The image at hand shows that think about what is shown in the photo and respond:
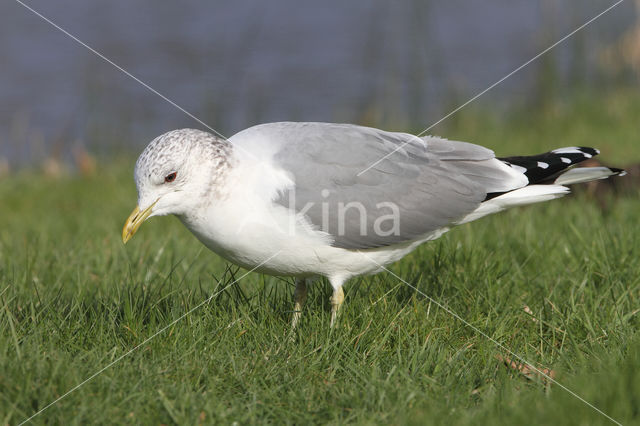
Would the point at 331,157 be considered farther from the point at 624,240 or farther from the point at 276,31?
the point at 276,31

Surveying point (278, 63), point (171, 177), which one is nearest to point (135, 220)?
point (171, 177)

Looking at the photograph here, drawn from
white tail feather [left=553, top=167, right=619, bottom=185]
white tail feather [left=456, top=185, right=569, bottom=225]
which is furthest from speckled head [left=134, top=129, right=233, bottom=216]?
white tail feather [left=553, top=167, right=619, bottom=185]

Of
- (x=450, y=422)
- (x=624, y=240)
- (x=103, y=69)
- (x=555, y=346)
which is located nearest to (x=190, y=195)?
(x=450, y=422)

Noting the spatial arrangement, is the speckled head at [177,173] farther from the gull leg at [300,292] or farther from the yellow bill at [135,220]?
the gull leg at [300,292]

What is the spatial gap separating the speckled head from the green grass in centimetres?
53

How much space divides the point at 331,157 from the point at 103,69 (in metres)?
7.71

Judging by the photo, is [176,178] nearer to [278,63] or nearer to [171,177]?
[171,177]

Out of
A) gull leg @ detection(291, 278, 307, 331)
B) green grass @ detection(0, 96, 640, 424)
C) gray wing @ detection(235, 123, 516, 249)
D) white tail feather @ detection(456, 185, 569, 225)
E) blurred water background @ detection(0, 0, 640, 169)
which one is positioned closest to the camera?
green grass @ detection(0, 96, 640, 424)

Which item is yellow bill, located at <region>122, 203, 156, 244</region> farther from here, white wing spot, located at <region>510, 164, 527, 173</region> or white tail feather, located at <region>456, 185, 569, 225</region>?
white wing spot, located at <region>510, 164, 527, 173</region>

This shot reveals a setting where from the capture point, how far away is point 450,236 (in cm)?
497

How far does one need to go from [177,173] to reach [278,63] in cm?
961

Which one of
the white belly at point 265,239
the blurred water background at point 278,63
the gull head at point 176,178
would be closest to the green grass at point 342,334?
the white belly at point 265,239

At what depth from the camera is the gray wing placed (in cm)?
351

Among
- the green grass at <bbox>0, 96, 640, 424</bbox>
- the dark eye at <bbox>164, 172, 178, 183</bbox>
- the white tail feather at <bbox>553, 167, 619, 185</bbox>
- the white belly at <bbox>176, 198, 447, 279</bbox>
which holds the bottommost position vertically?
the green grass at <bbox>0, 96, 640, 424</bbox>
